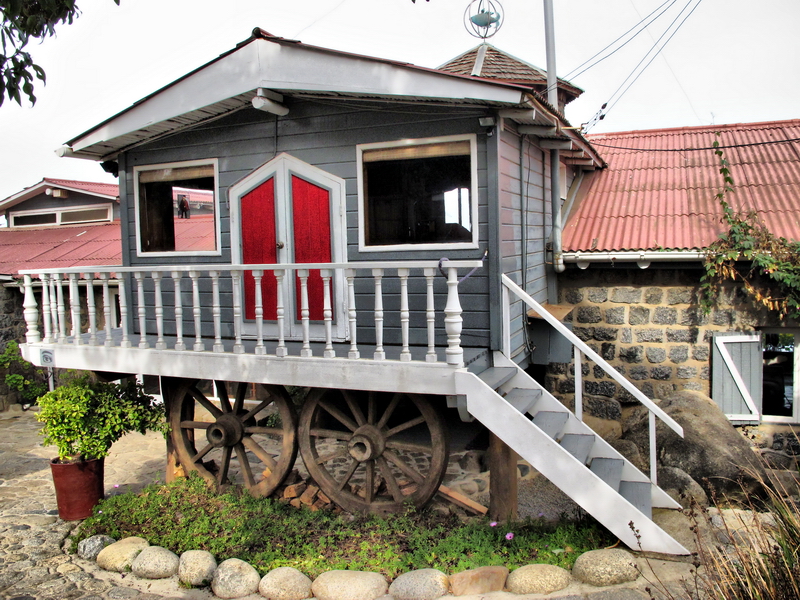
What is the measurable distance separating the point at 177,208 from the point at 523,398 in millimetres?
4506

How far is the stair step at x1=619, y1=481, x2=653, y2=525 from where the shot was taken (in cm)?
533

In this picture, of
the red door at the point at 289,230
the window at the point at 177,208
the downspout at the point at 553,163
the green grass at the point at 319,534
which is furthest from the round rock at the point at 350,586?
the downspout at the point at 553,163

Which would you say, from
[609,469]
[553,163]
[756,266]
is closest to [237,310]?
[609,469]

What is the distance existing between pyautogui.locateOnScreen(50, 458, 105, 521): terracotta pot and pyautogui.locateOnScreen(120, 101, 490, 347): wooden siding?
2.32 m

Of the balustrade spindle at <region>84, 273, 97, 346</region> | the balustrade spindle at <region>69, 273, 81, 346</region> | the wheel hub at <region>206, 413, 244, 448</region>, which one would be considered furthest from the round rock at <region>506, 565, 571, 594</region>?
the balustrade spindle at <region>69, 273, 81, 346</region>

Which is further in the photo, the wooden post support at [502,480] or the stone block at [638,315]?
the stone block at [638,315]

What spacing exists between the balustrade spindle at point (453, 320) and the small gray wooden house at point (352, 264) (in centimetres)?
2

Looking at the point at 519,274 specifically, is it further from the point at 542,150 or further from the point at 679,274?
the point at 679,274

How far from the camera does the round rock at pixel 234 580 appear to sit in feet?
17.5

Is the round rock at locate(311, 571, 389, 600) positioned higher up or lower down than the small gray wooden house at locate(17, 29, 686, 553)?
lower down

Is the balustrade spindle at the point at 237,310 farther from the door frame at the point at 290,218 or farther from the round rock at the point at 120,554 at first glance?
the round rock at the point at 120,554

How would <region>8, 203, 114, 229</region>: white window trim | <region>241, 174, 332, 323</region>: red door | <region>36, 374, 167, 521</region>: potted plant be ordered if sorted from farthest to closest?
<region>8, 203, 114, 229</region>: white window trim, <region>36, 374, 167, 521</region>: potted plant, <region>241, 174, 332, 323</region>: red door

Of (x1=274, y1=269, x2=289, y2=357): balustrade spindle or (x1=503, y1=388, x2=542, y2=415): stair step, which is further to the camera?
(x1=274, y1=269, x2=289, y2=357): balustrade spindle

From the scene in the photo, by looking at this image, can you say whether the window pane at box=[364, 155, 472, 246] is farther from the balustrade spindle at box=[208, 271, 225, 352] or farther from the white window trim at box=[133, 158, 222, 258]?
the white window trim at box=[133, 158, 222, 258]
